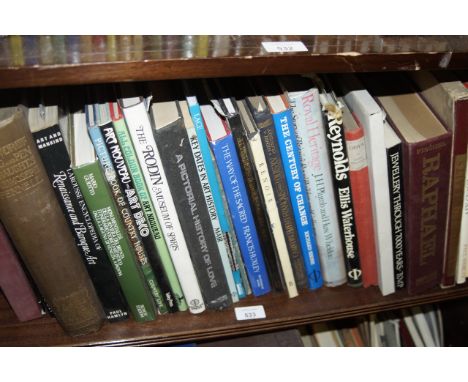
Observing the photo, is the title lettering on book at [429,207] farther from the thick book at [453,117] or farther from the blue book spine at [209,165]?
the blue book spine at [209,165]

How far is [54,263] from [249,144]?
336 millimetres

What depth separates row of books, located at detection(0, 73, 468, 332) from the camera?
0.71 metres

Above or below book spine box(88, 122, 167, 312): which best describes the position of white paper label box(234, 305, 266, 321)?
below

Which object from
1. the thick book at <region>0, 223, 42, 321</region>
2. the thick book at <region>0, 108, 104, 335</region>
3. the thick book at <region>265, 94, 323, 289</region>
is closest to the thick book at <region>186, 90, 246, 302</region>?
the thick book at <region>265, 94, 323, 289</region>

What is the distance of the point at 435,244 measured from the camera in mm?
861

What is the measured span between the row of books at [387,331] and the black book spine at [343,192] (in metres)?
0.31

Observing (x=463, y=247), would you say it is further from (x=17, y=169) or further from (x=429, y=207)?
(x=17, y=169)

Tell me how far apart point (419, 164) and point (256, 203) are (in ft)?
0.80

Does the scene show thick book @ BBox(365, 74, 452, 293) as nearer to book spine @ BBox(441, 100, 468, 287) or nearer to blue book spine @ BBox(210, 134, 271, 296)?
book spine @ BBox(441, 100, 468, 287)

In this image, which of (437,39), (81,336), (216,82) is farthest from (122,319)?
(437,39)

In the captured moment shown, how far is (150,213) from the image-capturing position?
0.78 meters

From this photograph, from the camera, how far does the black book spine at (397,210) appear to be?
77 centimetres

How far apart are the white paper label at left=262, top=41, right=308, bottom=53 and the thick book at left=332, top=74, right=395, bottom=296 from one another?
0.15 m

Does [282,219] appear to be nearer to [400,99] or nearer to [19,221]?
[400,99]
